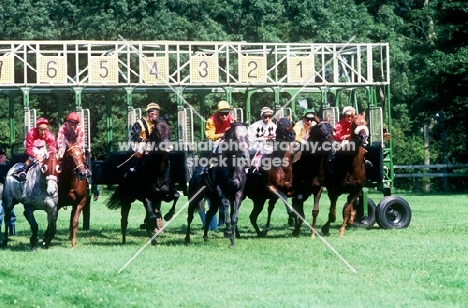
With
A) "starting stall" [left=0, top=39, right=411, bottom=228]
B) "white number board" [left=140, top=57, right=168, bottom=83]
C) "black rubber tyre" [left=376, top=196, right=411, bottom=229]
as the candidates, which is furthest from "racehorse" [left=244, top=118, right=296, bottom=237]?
"white number board" [left=140, top=57, right=168, bottom=83]

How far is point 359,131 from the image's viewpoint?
17047mm

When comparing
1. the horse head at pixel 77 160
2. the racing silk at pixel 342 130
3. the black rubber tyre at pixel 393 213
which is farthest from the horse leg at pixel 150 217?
the black rubber tyre at pixel 393 213

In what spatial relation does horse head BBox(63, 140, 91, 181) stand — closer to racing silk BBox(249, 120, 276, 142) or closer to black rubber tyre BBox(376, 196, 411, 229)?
racing silk BBox(249, 120, 276, 142)

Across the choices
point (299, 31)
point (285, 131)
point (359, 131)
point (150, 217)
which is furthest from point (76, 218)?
point (299, 31)

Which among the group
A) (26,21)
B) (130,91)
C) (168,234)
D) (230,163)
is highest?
(26,21)

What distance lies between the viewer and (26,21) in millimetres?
42031

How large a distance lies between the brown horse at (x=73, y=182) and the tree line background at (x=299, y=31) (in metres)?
20.1

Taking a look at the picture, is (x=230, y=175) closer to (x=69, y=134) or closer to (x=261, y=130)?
(x=261, y=130)

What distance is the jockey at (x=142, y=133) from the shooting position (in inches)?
654

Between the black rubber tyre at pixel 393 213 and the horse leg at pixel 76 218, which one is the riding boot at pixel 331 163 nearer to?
the black rubber tyre at pixel 393 213

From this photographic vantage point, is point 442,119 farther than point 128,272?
Yes

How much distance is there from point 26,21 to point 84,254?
28.5 m

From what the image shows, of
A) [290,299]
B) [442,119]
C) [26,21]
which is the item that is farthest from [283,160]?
[26,21]

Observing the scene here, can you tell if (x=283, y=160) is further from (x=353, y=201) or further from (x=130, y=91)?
(x=130, y=91)
